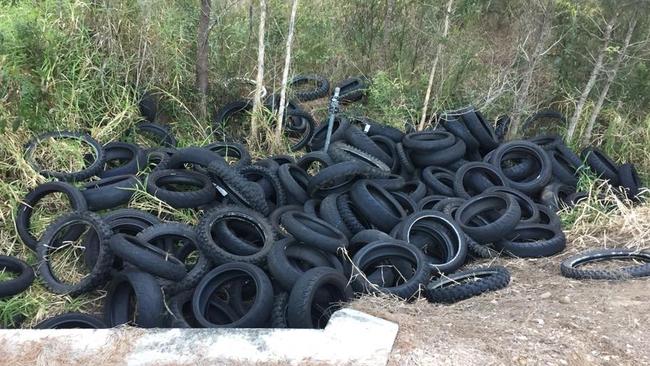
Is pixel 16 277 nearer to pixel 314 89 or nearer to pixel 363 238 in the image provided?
pixel 363 238

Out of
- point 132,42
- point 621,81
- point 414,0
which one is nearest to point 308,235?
point 132,42

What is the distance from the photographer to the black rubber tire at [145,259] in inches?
177

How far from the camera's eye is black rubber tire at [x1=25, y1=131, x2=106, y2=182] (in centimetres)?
568

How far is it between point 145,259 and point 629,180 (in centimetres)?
561

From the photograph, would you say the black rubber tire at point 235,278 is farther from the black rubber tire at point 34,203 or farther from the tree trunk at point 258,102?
the tree trunk at point 258,102

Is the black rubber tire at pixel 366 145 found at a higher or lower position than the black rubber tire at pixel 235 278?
higher

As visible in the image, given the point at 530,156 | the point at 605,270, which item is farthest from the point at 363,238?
the point at 530,156

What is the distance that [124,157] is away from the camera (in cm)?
629

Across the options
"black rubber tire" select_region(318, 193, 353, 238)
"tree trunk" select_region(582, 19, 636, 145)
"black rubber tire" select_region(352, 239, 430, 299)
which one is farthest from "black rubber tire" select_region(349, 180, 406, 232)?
"tree trunk" select_region(582, 19, 636, 145)

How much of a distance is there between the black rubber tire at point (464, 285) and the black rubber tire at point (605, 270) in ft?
1.93

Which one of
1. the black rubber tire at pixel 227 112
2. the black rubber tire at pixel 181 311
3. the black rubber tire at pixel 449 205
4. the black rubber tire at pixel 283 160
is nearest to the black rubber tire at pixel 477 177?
the black rubber tire at pixel 449 205

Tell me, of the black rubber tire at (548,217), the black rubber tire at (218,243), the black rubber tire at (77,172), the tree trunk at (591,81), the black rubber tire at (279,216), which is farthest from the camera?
the tree trunk at (591,81)

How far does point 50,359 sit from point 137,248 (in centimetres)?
119

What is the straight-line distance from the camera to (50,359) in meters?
3.54
